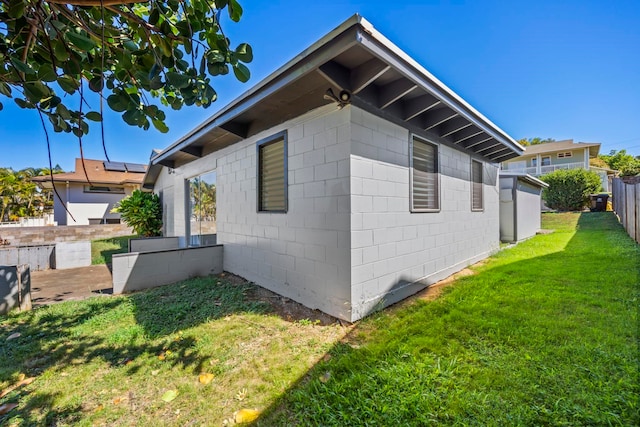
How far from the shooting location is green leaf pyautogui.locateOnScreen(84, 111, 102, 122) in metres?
1.56

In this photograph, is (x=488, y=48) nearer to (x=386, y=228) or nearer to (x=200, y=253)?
(x=386, y=228)

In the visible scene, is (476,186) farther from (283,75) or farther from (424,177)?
(283,75)

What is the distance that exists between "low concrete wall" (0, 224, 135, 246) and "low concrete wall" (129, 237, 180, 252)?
5719mm

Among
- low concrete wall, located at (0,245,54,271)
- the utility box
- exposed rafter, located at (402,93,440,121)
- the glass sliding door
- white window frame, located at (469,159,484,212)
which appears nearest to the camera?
exposed rafter, located at (402,93,440,121)

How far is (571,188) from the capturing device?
1554 cm

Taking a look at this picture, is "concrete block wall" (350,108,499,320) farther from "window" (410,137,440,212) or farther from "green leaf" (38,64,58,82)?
"green leaf" (38,64,58,82)

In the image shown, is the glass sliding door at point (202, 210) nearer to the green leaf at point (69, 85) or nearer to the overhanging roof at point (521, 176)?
the green leaf at point (69, 85)

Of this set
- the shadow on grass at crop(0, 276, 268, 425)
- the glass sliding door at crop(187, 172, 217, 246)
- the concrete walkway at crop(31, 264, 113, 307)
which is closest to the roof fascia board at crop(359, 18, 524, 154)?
the shadow on grass at crop(0, 276, 268, 425)

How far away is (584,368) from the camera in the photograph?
80.6 inches

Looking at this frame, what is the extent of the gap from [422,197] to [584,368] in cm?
288

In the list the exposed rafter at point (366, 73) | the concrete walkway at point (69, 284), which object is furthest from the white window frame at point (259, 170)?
the concrete walkway at point (69, 284)

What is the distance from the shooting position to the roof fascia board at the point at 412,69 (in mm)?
2470

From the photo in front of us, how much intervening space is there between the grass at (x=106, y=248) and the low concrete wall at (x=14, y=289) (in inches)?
159

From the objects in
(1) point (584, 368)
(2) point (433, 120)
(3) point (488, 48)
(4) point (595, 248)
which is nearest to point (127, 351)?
(1) point (584, 368)
